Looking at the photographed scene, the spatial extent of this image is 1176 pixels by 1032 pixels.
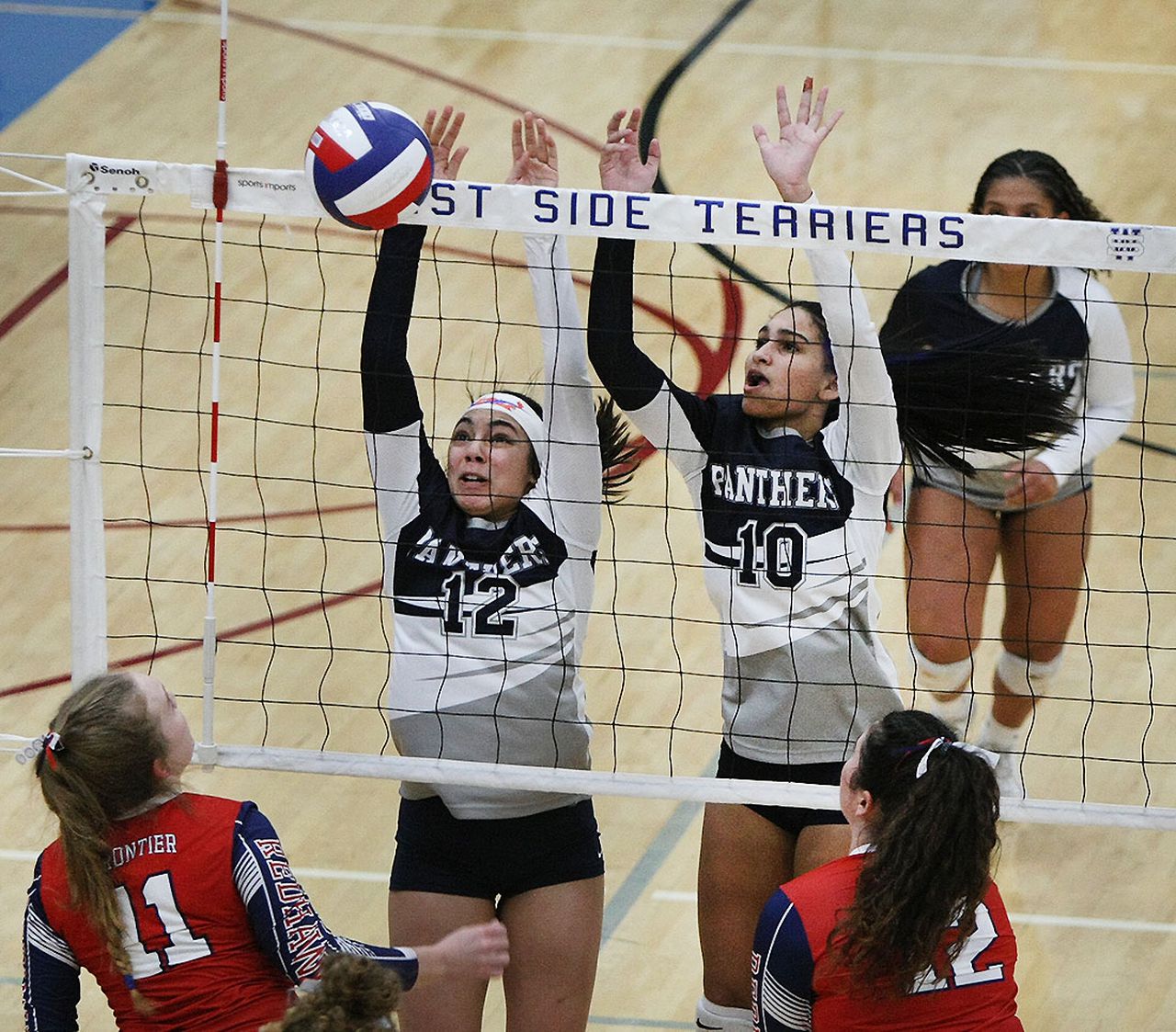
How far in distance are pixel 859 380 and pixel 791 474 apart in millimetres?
272

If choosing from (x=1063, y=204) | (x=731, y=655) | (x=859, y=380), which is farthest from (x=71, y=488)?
(x=1063, y=204)

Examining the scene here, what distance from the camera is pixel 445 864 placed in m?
3.94

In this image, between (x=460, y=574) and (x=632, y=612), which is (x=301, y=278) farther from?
(x=460, y=574)

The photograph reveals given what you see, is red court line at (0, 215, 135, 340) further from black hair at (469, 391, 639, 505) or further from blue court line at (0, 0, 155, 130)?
black hair at (469, 391, 639, 505)

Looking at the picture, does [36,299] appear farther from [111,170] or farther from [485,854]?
[485,854]

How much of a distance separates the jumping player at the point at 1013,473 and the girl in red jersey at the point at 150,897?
241 cm

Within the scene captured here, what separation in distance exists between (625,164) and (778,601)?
1.07 meters

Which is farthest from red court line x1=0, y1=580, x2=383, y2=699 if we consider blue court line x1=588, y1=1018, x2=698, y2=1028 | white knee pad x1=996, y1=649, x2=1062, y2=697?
white knee pad x1=996, y1=649, x2=1062, y2=697

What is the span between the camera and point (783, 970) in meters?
3.02

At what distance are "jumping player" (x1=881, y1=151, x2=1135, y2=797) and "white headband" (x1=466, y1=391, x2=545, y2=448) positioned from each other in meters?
1.28

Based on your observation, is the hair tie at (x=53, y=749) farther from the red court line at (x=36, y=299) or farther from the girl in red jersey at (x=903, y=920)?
the red court line at (x=36, y=299)

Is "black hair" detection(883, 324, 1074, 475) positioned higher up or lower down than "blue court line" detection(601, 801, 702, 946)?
higher up

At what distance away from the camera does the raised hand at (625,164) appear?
404 centimetres

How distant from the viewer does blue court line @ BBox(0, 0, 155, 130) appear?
1020cm
